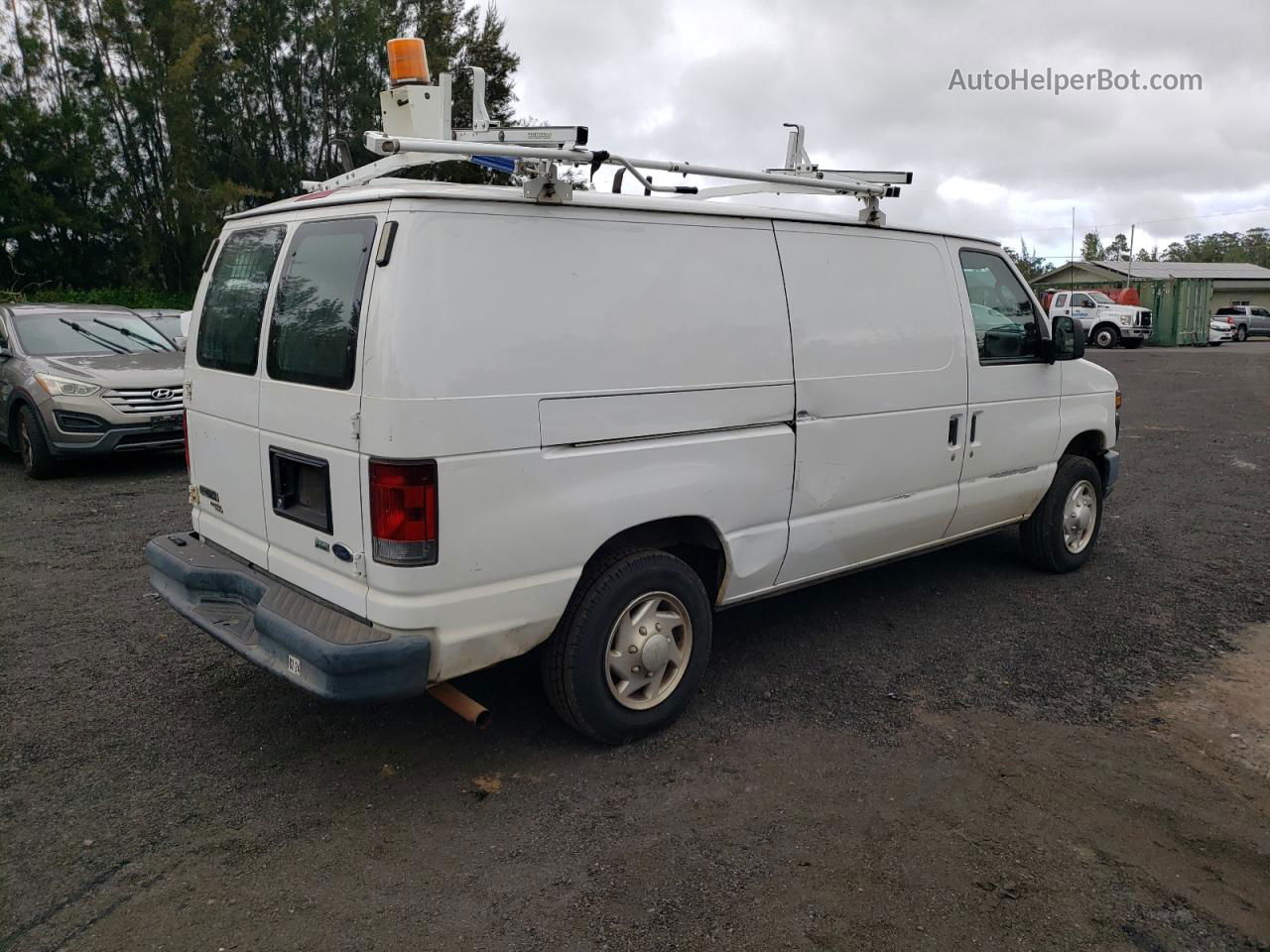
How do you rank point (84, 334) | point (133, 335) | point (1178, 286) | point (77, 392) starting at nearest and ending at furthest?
point (77, 392)
point (84, 334)
point (133, 335)
point (1178, 286)

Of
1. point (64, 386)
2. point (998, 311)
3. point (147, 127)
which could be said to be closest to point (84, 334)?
point (64, 386)

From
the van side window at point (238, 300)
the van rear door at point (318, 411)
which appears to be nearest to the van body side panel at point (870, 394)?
the van rear door at point (318, 411)

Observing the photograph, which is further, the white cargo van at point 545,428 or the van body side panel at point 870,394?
the van body side panel at point 870,394

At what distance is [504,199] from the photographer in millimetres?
3365

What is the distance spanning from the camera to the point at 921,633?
5.21 meters

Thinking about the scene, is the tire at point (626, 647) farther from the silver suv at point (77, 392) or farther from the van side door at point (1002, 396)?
the silver suv at point (77, 392)

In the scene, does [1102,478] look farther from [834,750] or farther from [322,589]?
[322,589]

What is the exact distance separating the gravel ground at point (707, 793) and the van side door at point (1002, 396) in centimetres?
66

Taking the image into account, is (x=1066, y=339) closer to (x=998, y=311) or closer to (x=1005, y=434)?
(x=998, y=311)

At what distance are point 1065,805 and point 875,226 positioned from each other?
269cm

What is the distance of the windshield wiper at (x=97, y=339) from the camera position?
377 inches

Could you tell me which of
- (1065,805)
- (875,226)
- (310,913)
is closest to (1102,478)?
(875,226)

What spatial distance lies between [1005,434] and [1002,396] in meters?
0.22

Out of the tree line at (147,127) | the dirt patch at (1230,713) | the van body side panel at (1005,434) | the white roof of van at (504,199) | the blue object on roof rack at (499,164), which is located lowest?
the dirt patch at (1230,713)
